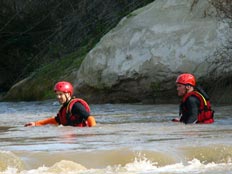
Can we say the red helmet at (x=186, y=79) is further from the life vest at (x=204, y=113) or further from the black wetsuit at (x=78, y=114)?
the black wetsuit at (x=78, y=114)

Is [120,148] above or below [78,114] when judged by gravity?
below

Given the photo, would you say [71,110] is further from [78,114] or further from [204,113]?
[204,113]

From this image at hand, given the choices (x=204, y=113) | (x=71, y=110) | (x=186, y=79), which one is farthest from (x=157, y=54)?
(x=71, y=110)

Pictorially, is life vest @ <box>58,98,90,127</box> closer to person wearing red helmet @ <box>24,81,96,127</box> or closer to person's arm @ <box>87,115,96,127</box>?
person wearing red helmet @ <box>24,81,96,127</box>

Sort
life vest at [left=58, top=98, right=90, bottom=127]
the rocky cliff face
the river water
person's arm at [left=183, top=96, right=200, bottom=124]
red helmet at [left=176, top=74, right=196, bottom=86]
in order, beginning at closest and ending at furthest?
the river water
person's arm at [left=183, top=96, right=200, bottom=124]
life vest at [left=58, top=98, right=90, bottom=127]
red helmet at [left=176, top=74, right=196, bottom=86]
the rocky cliff face

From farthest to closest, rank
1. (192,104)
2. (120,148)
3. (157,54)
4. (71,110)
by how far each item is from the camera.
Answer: (157,54)
(71,110)
(192,104)
(120,148)

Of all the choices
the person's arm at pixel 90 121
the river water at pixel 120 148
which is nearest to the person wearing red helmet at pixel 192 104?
the river water at pixel 120 148

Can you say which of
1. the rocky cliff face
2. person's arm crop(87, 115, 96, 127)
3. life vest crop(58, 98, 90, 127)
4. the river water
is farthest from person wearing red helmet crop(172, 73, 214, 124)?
the rocky cliff face

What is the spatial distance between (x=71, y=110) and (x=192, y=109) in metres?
1.88

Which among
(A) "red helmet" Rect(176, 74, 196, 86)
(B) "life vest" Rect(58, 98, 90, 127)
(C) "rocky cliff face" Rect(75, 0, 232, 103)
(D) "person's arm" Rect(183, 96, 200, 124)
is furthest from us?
(C) "rocky cliff face" Rect(75, 0, 232, 103)

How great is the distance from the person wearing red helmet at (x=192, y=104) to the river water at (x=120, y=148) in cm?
23

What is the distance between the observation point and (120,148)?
30.8 ft

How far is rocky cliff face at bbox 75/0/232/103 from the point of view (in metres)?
18.1

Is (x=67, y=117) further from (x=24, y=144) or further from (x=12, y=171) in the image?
(x=12, y=171)
